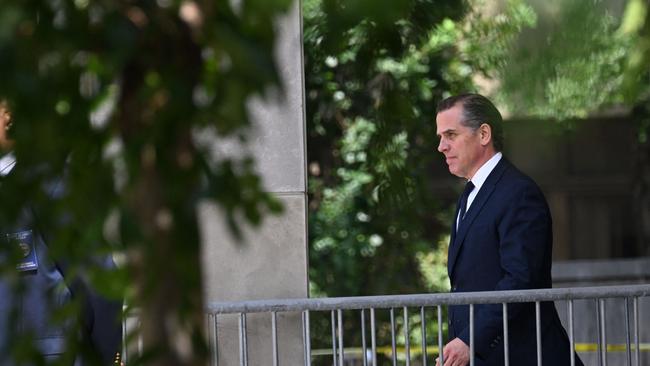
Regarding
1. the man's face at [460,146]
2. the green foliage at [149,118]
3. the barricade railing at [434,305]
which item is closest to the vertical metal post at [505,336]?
the barricade railing at [434,305]

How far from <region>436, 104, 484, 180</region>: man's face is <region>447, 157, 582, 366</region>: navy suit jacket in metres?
0.10

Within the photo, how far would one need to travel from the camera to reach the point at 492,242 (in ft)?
15.9

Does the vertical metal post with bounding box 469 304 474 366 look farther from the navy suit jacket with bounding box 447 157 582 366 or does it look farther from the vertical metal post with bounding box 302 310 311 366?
the vertical metal post with bounding box 302 310 311 366

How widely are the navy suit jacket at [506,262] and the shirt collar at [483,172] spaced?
2 cm

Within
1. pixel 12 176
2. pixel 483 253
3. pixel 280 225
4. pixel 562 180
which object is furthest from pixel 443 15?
pixel 562 180

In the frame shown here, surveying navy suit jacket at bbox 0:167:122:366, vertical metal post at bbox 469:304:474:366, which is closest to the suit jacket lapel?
vertical metal post at bbox 469:304:474:366

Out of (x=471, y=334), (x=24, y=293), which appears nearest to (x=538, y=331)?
(x=471, y=334)

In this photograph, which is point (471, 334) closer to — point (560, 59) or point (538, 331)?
point (538, 331)

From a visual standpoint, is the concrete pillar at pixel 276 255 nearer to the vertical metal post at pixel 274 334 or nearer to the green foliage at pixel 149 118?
the vertical metal post at pixel 274 334

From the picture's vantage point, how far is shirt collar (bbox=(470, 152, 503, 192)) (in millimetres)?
4996

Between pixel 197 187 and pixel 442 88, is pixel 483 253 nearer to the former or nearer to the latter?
pixel 197 187

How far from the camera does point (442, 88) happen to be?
10.2m

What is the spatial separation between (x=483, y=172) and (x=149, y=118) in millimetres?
3481

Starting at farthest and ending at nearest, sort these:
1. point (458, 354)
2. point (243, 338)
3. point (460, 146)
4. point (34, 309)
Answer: point (243, 338)
point (460, 146)
point (458, 354)
point (34, 309)
